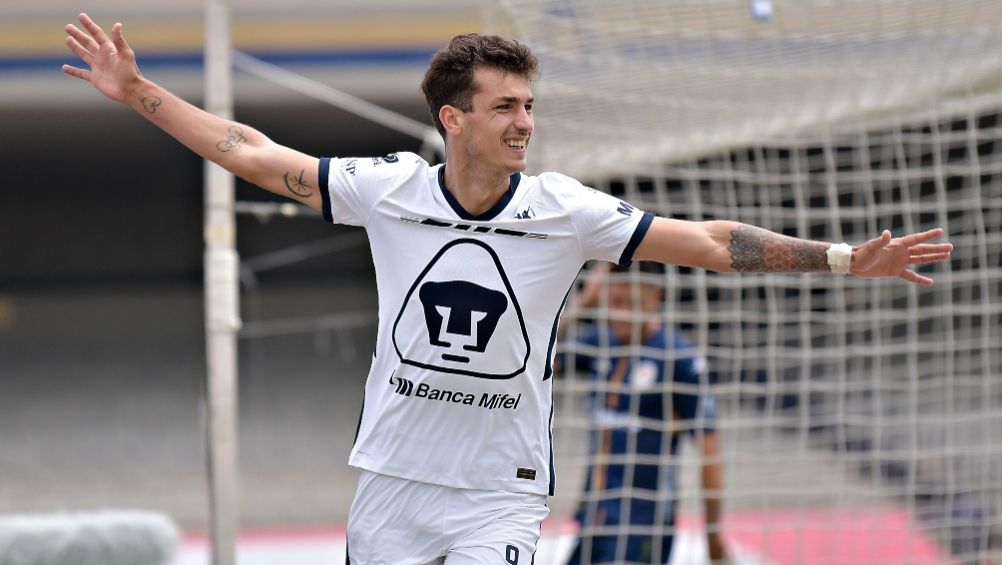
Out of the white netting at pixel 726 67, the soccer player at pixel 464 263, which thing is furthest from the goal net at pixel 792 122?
the soccer player at pixel 464 263

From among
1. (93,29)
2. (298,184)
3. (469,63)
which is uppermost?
(93,29)

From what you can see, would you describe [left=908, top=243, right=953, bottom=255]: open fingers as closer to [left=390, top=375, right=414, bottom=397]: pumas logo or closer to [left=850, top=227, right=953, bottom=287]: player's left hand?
[left=850, top=227, right=953, bottom=287]: player's left hand

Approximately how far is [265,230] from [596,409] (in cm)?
1238

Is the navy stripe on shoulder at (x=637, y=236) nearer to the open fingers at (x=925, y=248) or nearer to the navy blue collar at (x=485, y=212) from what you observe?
the navy blue collar at (x=485, y=212)

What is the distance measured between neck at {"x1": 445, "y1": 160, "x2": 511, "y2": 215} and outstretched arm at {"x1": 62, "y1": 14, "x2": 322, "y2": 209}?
16.3 inches

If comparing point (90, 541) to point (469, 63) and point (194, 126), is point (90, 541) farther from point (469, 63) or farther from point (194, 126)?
point (469, 63)

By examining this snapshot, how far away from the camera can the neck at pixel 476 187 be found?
11.8ft

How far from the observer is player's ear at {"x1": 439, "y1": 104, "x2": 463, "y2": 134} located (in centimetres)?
362

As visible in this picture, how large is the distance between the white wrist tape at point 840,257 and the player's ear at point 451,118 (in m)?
1.10

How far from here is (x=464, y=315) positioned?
354cm

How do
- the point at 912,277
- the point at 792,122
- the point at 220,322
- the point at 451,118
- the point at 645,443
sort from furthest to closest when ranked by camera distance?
1. the point at 792,122
2. the point at 645,443
3. the point at 220,322
4. the point at 451,118
5. the point at 912,277

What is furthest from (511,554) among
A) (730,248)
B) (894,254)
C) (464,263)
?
(894,254)

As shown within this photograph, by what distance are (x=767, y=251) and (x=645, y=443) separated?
284 centimetres

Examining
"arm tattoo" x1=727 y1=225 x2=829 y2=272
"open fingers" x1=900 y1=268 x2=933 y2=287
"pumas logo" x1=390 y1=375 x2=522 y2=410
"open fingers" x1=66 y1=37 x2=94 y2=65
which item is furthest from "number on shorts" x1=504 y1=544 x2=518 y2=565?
"open fingers" x1=66 y1=37 x2=94 y2=65
